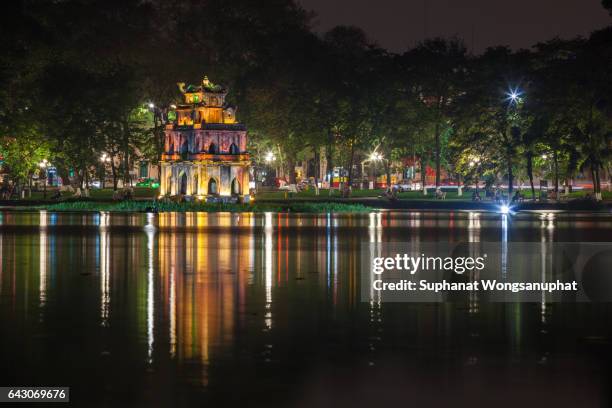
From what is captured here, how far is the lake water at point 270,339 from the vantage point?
12.7m

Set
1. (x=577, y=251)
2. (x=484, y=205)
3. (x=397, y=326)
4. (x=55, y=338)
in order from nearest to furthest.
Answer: (x=55, y=338) < (x=397, y=326) < (x=577, y=251) < (x=484, y=205)

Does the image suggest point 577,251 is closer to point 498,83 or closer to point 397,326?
point 397,326

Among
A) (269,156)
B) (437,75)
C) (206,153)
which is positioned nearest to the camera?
(206,153)

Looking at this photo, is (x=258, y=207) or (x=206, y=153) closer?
(x=258, y=207)

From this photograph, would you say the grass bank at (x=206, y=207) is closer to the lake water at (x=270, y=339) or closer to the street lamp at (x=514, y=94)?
the street lamp at (x=514, y=94)

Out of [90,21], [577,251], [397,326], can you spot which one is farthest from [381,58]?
[397,326]

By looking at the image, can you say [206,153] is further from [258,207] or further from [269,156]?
[269,156]

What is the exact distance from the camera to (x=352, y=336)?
1656 centimetres

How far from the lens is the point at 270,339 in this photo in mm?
16297

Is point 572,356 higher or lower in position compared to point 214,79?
lower

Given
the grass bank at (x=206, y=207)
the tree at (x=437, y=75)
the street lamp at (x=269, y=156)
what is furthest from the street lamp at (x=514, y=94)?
the street lamp at (x=269, y=156)

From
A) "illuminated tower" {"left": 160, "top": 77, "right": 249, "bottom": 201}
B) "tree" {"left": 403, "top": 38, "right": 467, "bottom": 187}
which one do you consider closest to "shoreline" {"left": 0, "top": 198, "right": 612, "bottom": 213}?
"illuminated tower" {"left": 160, "top": 77, "right": 249, "bottom": 201}

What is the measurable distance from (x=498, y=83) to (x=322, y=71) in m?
17.6

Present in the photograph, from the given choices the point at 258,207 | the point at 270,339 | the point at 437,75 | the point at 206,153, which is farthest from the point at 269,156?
the point at 270,339
